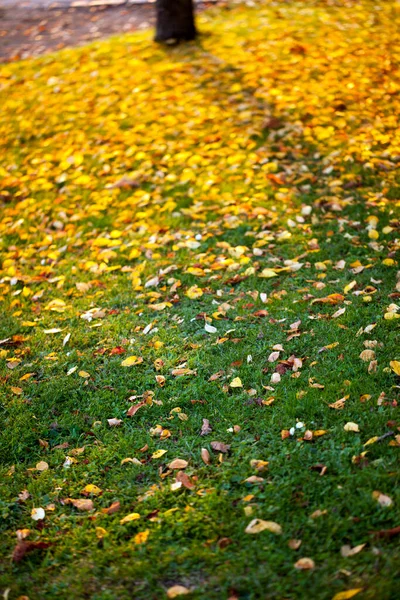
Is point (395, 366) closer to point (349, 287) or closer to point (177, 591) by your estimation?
point (349, 287)

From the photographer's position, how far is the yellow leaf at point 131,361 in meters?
4.01

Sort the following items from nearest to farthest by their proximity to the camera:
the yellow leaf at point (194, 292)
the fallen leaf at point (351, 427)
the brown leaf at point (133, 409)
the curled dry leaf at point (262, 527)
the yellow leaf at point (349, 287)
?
1. the curled dry leaf at point (262, 527)
2. the fallen leaf at point (351, 427)
3. the brown leaf at point (133, 409)
4. the yellow leaf at point (349, 287)
5. the yellow leaf at point (194, 292)

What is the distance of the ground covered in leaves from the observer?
2787 millimetres

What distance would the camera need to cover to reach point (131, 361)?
159 inches

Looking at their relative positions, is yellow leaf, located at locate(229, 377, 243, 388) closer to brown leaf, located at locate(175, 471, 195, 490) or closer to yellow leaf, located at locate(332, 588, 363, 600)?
brown leaf, located at locate(175, 471, 195, 490)

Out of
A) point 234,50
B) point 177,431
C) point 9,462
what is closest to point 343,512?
point 177,431

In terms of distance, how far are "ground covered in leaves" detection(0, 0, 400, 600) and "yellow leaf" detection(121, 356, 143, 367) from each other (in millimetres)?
25

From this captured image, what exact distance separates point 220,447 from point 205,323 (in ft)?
3.86

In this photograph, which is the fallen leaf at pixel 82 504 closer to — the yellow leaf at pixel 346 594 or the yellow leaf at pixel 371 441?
the yellow leaf at pixel 346 594

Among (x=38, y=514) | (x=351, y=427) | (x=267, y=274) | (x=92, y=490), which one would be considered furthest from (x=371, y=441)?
(x=267, y=274)

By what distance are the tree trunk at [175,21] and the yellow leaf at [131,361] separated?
5.78 metres

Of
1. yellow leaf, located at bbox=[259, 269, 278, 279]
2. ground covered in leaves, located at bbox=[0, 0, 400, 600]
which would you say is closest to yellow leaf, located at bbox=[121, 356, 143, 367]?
ground covered in leaves, located at bbox=[0, 0, 400, 600]

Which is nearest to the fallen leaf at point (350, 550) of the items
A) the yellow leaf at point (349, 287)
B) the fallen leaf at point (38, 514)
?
the fallen leaf at point (38, 514)

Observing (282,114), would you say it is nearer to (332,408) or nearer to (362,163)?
(362,163)
